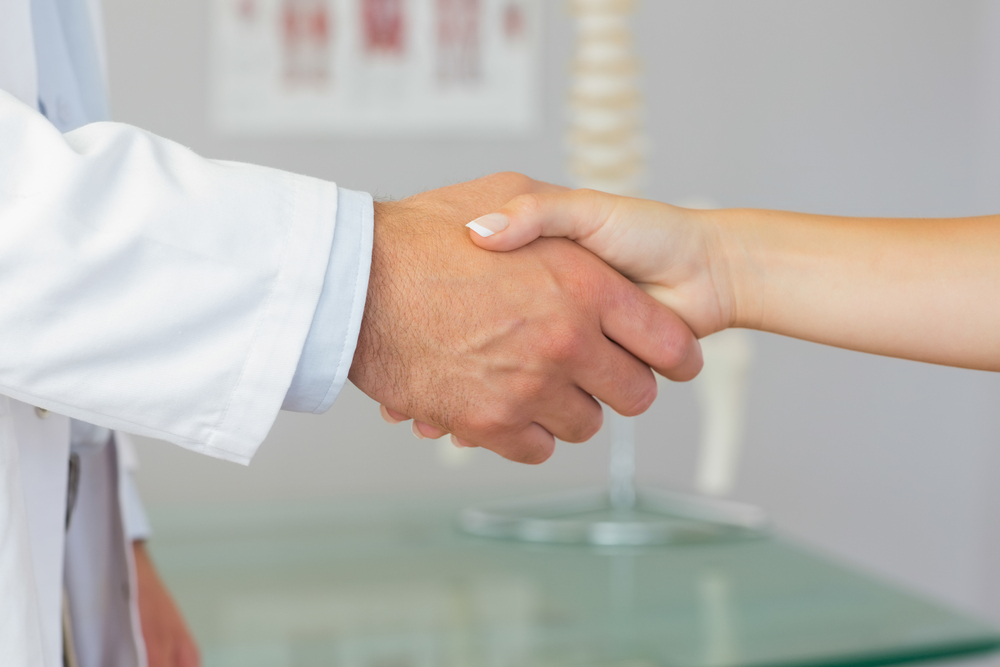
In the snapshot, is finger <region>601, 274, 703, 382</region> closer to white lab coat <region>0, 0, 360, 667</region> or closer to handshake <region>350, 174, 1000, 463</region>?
handshake <region>350, 174, 1000, 463</region>

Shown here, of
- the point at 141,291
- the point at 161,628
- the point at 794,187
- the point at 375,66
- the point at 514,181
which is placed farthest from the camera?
the point at 794,187

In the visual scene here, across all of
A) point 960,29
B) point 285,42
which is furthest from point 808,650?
point 960,29

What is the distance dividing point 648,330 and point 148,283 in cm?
40

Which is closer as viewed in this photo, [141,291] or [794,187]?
[141,291]

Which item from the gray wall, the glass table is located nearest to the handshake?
the glass table

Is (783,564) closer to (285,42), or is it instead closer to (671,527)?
(671,527)

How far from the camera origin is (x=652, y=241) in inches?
32.7

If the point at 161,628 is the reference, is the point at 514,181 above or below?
above

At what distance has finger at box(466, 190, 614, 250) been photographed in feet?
2.35

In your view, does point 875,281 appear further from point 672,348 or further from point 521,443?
point 521,443

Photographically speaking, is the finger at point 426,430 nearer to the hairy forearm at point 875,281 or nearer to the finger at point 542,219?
the finger at point 542,219

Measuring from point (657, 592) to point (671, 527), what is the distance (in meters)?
0.26

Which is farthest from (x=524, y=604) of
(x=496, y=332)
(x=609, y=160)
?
(x=609, y=160)

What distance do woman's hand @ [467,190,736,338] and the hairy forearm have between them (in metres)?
0.01
